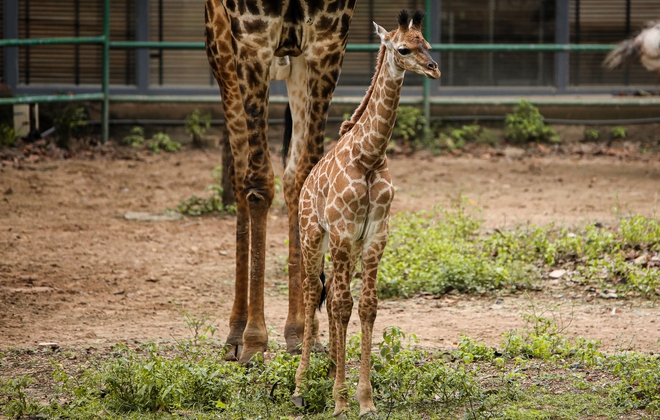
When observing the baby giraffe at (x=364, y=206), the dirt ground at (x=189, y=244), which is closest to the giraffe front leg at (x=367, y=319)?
the baby giraffe at (x=364, y=206)

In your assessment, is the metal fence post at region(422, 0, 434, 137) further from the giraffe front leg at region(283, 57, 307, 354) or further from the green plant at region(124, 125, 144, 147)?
the giraffe front leg at region(283, 57, 307, 354)

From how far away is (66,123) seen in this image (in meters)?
11.9

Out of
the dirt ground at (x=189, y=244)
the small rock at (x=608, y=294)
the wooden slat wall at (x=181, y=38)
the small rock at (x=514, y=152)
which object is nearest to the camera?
the dirt ground at (x=189, y=244)

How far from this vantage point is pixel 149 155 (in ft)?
39.5

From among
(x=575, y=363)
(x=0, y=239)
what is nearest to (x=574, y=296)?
(x=575, y=363)

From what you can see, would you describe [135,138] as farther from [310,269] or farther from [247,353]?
[310,269]

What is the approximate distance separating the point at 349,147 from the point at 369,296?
708mm

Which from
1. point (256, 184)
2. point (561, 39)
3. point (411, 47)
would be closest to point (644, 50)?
point (561, 39)

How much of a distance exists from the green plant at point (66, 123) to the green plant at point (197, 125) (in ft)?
4.92

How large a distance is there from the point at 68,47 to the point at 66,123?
201 cm

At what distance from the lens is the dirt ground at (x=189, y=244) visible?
17.9ft

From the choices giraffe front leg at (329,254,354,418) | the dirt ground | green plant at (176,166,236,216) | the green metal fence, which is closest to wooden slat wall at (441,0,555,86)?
the green metal fence

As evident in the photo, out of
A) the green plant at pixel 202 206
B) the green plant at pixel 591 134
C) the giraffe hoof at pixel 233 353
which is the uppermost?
Result: the green plant at pixel 591 134

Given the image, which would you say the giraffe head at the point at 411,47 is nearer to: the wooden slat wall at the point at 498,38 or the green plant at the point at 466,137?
the green plant at the point at 466,137
